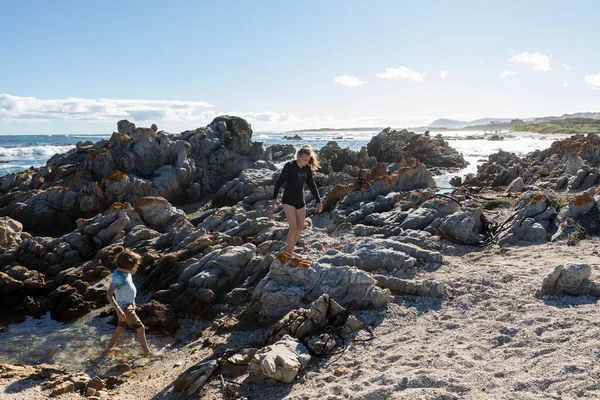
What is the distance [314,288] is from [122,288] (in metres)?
4.15

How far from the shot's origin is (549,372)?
19.6ft

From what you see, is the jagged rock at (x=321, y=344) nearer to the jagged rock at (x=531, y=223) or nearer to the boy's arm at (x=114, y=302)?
the boy's arm at (x=114, y=302)

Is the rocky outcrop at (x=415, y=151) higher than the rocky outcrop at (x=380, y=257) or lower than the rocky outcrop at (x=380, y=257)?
higher

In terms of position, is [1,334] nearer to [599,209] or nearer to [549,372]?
[549,372]

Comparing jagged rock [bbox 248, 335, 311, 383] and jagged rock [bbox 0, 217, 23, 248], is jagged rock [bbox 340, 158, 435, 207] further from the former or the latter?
jagged rock [bbox 0, 217, 23, 248]

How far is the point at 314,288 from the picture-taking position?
9672 mm

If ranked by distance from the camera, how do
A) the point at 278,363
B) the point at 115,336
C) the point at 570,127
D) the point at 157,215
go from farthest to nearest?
the point at 570,127 < the point at 157,215 < the point at 115,336 < the point at 278,363

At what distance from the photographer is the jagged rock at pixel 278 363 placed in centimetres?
662

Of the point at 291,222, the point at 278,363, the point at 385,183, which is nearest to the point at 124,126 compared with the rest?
the point at 385,183

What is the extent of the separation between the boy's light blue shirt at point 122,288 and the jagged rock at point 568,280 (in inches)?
337

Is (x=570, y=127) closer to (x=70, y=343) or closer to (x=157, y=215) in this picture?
(x=157, y=215)

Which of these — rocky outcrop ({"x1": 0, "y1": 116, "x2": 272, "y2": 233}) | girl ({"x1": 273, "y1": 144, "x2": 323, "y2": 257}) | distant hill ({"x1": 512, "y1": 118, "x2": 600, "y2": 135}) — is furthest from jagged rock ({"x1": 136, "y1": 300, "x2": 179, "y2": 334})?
distant hill ({"x1": 512, "y1": 118, "x2": 600, "y2": 135})

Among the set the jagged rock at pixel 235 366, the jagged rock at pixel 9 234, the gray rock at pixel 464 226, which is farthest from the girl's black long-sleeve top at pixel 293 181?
the jagged rock at pixel 9 234

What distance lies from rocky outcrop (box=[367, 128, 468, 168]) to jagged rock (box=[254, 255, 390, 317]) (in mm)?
35403
